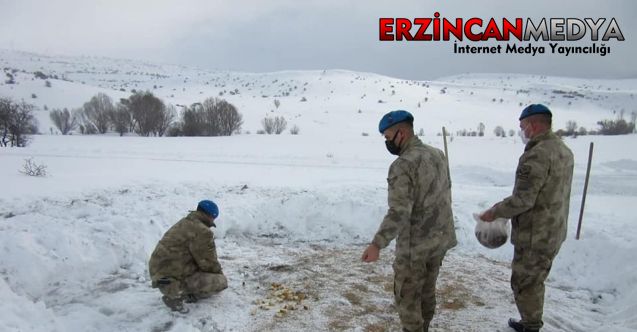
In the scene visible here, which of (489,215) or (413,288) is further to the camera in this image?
(489,215)

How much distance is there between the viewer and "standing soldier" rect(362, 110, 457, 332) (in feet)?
10.0

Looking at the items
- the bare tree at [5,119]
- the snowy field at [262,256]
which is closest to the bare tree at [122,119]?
the bare tree at [5,119]

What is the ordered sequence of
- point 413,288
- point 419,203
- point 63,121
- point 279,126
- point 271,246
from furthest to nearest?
point 279,126, point 63,121, point 271,246, point 413,288, point 419,203

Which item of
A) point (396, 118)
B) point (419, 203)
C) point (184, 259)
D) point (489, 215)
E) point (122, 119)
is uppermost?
point (122, 119)

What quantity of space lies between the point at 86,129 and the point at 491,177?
22430mm

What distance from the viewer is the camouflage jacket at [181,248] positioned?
4.40 metres

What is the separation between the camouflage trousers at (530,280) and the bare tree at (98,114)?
23842 millimetres

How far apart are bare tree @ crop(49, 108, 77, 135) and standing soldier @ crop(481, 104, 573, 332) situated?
1073 inches

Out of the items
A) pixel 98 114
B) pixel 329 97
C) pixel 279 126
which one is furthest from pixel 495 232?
pixel 329 97

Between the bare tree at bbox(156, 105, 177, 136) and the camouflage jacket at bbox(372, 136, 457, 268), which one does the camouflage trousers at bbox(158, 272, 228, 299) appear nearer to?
Answer: the camouflage jacket at bbox(372, 136, 457, 268)

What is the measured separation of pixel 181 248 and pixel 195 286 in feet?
1.52

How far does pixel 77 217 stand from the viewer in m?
6.31

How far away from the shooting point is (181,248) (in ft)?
14.6

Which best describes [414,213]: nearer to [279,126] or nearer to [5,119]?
[5,119]
